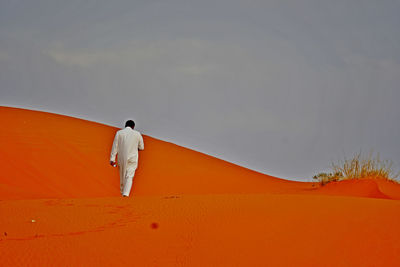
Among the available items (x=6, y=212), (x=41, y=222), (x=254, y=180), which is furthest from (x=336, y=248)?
(x=254, y=180)

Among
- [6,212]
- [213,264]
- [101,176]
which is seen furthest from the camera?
[101,176]

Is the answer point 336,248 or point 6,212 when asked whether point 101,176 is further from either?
point 336,248

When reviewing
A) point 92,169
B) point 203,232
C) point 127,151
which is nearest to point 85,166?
point 92,169

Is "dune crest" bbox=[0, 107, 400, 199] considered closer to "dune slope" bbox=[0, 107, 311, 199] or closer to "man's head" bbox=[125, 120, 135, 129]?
"dune slope" bbox=[0, 107, 311, 199]

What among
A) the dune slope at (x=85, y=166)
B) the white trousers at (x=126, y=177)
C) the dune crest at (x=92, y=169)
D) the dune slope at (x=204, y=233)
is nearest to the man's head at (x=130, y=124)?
the white trousers at (x=126, y=177)

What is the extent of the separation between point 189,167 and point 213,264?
17.8m

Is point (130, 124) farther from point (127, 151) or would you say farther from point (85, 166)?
point (85, 166)

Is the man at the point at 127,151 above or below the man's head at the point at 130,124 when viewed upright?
below

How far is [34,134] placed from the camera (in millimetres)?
20500

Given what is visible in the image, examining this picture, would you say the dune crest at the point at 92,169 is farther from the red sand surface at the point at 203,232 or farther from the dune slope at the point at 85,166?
the red sand surface at the point at 203,232

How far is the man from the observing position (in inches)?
464

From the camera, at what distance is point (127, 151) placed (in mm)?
11789

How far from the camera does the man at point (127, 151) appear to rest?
1177 centimetres

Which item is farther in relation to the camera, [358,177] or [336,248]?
[358,177]
